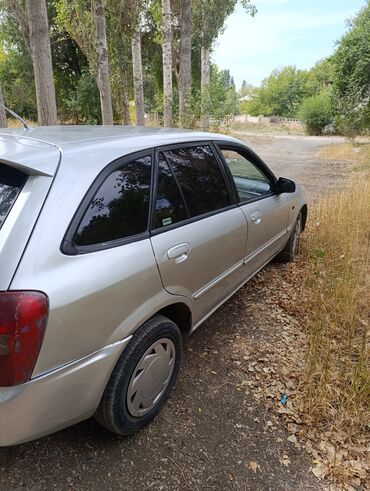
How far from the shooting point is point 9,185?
165 centimetres

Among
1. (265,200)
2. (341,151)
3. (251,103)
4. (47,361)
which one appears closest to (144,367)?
(47,361)

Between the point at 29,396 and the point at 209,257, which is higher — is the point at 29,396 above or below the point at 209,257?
below

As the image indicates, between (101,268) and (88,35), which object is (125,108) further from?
(101,268)

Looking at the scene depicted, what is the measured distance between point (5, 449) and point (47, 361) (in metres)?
0.93

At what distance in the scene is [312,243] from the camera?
202 inches

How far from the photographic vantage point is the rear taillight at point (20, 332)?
55.0 inches

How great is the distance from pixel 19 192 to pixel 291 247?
3.65 meters

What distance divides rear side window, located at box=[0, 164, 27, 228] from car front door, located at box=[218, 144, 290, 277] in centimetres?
179

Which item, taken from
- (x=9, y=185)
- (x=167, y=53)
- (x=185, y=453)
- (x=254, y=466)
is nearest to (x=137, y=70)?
(x=167, y=53)

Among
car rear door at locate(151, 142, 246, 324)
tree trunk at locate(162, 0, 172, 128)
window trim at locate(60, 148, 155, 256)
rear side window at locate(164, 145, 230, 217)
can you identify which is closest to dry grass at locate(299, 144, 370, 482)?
car rear door at locate(151, 142, 246, 324)

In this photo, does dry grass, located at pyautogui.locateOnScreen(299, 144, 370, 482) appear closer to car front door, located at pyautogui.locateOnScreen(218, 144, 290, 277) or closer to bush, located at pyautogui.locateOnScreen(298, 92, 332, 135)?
car front door, located at pyautogui.locateOnScreen(218, 144, 290, 277)

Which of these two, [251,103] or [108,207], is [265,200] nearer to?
[108,207]

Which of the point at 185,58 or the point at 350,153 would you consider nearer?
the point at 185,58

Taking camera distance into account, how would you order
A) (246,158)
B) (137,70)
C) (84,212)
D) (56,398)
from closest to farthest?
(56,398)
(84,212)
(246,158)
(137,70)
